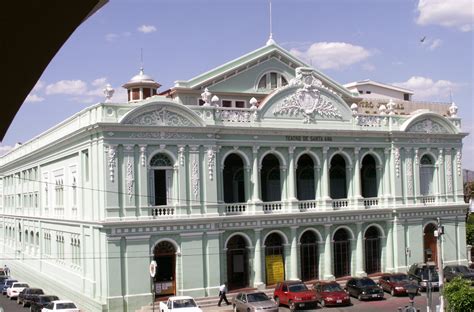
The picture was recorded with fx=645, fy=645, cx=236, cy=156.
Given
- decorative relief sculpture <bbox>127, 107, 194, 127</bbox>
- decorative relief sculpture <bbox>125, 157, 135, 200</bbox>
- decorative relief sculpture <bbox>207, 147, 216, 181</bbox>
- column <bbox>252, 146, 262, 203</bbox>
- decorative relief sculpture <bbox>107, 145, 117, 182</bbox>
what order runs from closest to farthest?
decorative relief sculpture <bbox>107, 145, 117, 182</bbox>, decorative relief sculpture <bbox>125, 157, 135, 200</bbox>, decorative relief sculpture <bbox>127, 107, 194, 127</bbox>, decorative relief sculpture <bbox>207, 147, 216, 181</bbox>, column <bbox>252, 146, 262, 203</bbox>

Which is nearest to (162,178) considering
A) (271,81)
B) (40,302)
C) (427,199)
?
(40,302)

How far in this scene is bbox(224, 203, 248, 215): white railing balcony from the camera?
124 ft

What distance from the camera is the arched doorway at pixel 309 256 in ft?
132

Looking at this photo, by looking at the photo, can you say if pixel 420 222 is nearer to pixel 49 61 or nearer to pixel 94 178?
pixel 94 178

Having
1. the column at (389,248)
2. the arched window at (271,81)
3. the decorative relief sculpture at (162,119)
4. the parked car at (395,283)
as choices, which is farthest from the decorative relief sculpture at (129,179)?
the column at (389,248)

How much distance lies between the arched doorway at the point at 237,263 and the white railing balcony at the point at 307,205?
4398 mm

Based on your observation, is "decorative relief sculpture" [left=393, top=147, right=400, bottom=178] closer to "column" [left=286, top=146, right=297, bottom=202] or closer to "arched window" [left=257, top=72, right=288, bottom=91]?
"column" [left=286, top=146, right=297, bottom=202]

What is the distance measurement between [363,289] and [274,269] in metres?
5.59

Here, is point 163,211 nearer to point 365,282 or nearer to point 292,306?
point 292,306

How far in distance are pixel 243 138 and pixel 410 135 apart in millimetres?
12912

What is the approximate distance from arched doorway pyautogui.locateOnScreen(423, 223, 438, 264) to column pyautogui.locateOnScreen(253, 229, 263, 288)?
43.5 ft

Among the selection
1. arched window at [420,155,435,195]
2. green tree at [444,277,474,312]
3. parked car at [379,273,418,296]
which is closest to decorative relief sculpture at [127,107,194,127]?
parked car at [379,273,418,296]

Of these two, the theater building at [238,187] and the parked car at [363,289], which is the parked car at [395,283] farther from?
the theater building at [238,187]

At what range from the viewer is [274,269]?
1535 inches
